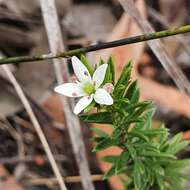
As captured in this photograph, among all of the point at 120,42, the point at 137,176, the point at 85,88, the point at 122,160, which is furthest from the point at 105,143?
the point at 120,42

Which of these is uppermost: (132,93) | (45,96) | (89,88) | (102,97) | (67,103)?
(45,96)

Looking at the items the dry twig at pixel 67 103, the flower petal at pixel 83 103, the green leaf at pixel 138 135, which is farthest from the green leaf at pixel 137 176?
the flower petal at pixel 83 103

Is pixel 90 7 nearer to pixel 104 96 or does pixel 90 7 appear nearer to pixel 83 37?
pixel 83 37

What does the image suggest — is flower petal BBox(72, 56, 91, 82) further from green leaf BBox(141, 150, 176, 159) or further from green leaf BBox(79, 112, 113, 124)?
green leaf BBox(141, 150, 176, 159)

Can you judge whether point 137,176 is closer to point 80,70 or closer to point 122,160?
point 122,160

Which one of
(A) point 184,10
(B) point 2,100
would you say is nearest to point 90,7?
(A) point 184,10

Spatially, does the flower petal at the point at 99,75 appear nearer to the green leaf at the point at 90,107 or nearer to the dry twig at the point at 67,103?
the green leaf at the point at 90,107

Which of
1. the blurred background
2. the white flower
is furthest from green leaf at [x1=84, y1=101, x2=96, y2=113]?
the blurred background
